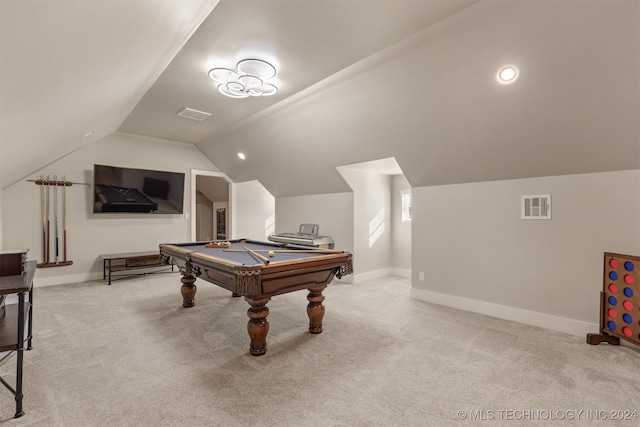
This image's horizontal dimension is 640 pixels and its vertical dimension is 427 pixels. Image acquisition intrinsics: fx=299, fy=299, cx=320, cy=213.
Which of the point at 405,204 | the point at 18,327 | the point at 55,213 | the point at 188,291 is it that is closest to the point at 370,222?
the point at 405,204

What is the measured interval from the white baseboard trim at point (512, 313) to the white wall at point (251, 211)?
478 centimetres

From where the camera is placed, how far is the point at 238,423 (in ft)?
5.65

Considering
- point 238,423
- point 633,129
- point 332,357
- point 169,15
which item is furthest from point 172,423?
point 633,129

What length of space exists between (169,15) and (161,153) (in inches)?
202

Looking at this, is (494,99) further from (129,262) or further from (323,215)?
(129,262)

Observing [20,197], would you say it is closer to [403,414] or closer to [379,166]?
[379,166]

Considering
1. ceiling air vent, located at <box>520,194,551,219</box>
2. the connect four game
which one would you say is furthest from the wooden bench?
the connect four game

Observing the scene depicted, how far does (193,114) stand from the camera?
4.76 metres

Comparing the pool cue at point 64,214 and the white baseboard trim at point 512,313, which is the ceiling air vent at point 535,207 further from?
the pool cue at point 64,214

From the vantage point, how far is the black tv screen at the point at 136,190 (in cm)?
551

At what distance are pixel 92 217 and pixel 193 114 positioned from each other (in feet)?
9.47

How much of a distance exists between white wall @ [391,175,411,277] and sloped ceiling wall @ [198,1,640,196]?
1.66 meters

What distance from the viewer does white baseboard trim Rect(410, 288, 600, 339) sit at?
3016 mm

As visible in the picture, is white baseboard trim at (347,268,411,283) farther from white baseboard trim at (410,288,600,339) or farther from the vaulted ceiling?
the vaulted ceiling
